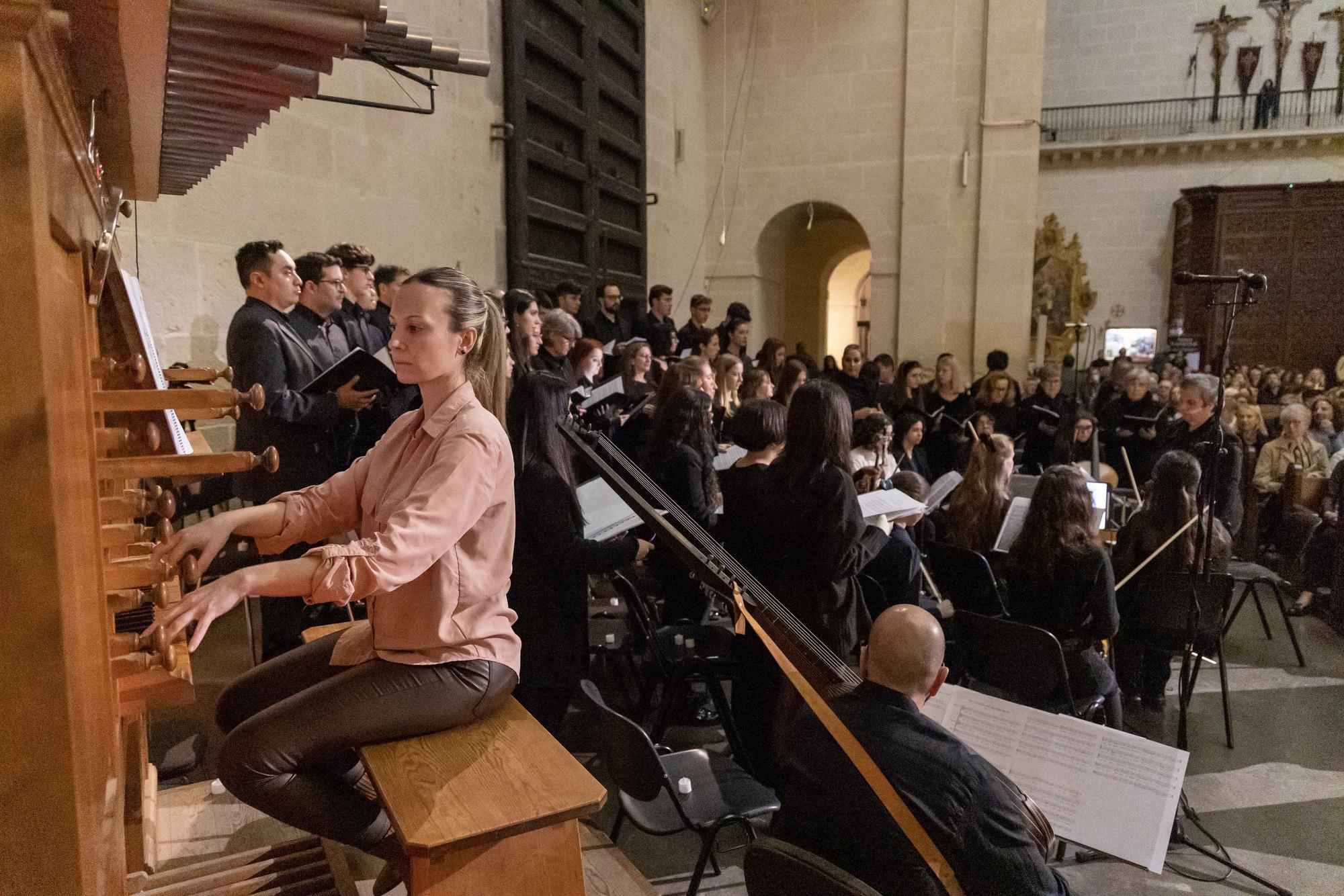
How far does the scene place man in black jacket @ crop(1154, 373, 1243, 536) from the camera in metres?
4.33

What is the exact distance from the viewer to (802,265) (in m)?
14.3

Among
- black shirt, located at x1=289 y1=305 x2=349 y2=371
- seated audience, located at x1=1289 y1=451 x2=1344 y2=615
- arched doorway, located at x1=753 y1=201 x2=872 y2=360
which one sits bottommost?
seated audience, located at x1=1289 y1=451 x2=1344 y2=615

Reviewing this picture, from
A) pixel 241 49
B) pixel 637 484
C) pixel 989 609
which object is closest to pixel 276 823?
pixel 637 484

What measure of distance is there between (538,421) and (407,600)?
0.97 metres

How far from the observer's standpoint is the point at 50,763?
788 mm

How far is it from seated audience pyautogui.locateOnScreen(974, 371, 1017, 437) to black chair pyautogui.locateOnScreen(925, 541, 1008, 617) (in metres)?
3.08

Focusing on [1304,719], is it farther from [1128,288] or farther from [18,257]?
[1128,288]

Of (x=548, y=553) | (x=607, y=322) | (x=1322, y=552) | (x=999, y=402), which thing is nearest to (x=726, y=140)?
(x=607, y=322)

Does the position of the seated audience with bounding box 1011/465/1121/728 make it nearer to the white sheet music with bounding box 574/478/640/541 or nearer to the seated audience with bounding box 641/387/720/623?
the seated audience with bounding box 641/387/720/623

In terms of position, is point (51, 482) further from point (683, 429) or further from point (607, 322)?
point (607, 322)

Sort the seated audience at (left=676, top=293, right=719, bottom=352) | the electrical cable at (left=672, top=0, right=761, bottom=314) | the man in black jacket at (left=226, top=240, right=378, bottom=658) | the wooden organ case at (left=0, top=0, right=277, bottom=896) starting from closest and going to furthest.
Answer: the wooden organ case at (left=0, top=0, right=277, bottom=896)
the man in black jacket at (left=226, top=240, right=378, bottom=658)
the seated audience at (left=676, top=293, right=719, bottom=352)
the electrical cable at (left=672, top=0, right=761, bottom=314)

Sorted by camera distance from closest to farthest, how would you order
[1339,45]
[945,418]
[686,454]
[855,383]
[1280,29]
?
[686,454], [945,418], [855,383], [1339,45], [1280,29]

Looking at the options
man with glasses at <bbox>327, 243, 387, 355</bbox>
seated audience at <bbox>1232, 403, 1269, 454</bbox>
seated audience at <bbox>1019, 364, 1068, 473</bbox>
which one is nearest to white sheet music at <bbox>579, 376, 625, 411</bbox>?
man with glasses at <bbox>327, 243, 387, 355</bbox>

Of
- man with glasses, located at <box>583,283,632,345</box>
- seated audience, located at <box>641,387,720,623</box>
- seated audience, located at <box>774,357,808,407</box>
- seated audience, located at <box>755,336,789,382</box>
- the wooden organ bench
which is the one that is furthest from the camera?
seated audience, located at <box>755,336,789,382</box>
